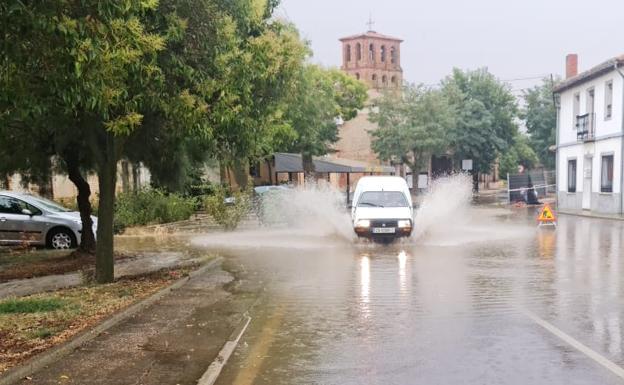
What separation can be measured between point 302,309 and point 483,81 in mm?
49751

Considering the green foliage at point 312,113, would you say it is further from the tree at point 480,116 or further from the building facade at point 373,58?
the building facade at point 373,58

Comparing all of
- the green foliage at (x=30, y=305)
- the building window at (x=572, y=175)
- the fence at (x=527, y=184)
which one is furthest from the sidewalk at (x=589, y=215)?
the green foliage at (x=30, y=305)

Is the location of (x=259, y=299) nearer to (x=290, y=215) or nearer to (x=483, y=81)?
(x=290, y=215)

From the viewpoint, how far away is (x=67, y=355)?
A: 636 centimetres

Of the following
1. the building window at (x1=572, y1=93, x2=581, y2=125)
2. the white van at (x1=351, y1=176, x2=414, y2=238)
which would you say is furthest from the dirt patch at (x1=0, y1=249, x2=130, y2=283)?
the building window at (x1=572, y1=93, x2=581, y2=125)

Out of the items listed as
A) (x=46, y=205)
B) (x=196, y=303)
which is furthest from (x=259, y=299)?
(x=46, y=205)

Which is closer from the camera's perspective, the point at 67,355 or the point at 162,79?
the point at 67,355

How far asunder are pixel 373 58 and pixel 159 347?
331 ft

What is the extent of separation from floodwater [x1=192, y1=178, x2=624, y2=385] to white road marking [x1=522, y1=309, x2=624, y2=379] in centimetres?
2

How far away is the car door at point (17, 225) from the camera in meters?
16.7

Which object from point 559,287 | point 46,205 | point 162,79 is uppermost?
point 162,79

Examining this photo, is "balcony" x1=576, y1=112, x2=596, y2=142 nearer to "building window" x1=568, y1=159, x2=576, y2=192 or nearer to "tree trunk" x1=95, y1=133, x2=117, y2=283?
"building window" x1=568, y1=159, x2=576, y2=192

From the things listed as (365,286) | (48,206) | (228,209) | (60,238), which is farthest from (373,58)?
(365,286)

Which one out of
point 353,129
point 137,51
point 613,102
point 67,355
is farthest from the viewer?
point 353,129
